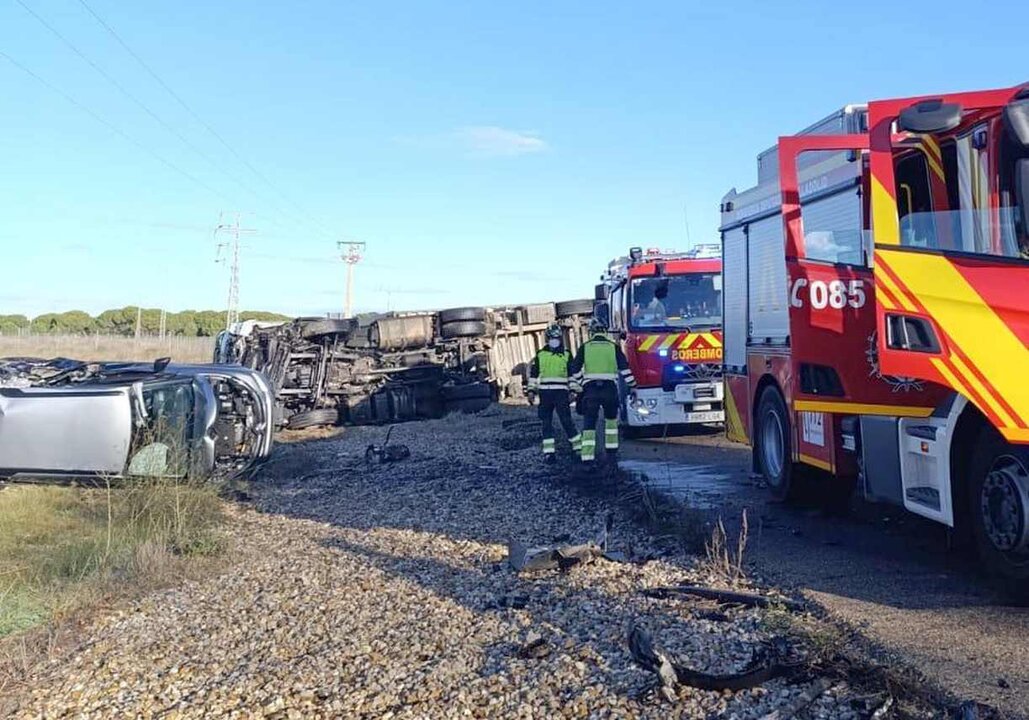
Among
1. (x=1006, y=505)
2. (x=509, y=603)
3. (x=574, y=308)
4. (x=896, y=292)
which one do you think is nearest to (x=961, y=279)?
(x=896, y=292)

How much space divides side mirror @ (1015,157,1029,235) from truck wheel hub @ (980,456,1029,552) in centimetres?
125

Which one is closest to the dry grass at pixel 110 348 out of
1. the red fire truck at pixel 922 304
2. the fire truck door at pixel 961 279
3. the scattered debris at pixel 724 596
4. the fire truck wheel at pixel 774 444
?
the fire truck wheel at pixel 774 444

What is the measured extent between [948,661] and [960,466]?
147 cm

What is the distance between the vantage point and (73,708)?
4836 millimetres

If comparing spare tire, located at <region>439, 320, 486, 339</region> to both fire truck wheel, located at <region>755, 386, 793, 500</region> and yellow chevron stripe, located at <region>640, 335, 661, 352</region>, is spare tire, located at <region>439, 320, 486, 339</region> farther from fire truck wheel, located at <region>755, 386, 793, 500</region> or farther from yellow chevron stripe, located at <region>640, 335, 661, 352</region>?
fire truck wheel, located at <region>755, 386, 793, 500</region>

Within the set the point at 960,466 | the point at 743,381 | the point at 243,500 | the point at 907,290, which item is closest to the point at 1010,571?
the point at 960,466

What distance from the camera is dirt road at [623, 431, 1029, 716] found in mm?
4590

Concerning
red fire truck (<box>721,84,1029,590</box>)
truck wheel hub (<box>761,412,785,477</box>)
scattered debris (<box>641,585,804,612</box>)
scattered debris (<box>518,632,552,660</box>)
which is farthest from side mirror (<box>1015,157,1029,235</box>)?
truck wheel hub (<box>761,412,785,477</box>)

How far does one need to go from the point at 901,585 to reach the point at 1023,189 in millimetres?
2511

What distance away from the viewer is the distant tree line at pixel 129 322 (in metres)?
72.3

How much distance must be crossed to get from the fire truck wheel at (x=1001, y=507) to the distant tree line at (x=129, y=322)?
6797 cm

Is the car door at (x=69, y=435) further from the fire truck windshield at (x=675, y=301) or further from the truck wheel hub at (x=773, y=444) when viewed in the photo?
the fire truck windshield at (x=675, y=301)

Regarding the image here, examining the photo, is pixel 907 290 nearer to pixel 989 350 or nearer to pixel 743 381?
pixel 989 350

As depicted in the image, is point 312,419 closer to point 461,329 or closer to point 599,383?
point 461,329
